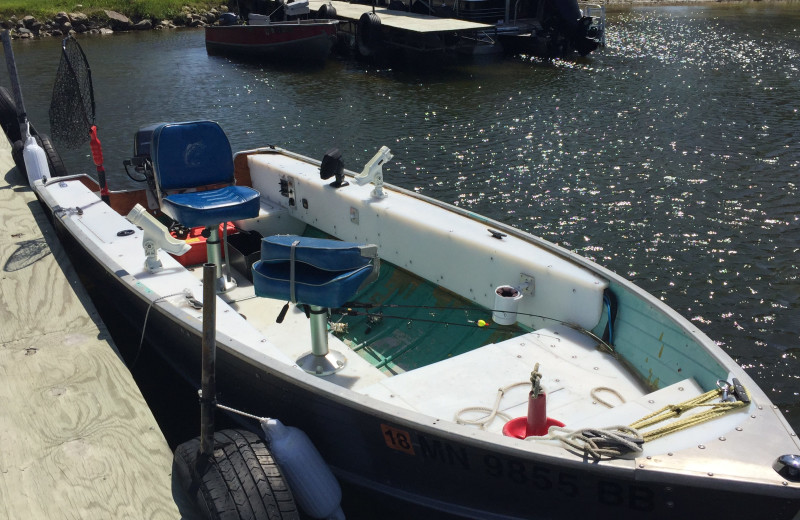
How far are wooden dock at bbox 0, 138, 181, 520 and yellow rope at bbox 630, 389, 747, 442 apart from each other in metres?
2.56

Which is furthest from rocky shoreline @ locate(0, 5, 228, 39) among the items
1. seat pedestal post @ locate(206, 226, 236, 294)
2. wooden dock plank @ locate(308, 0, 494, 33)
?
seat pedestal post @ locate(206, 226, 236, 294)

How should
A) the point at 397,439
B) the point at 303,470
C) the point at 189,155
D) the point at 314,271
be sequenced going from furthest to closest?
the point at 189,155
the point at 314,271
the point at 303,470
the point at 397,439

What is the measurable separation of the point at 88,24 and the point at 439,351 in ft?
121

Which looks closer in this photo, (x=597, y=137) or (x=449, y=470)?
(x=449, y=470)

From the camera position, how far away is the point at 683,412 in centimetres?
358

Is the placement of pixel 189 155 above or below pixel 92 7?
below

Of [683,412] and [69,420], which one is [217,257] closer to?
[69,420]

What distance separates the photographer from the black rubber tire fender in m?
3.78

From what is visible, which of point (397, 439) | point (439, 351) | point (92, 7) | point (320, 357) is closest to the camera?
point (397, 439)

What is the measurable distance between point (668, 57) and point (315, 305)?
83.1 feet

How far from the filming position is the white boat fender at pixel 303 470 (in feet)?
13.2

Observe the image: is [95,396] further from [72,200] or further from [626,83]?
[626,83]

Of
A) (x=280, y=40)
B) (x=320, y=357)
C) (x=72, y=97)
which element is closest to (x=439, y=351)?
(x=320, y=357)

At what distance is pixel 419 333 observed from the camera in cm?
586
